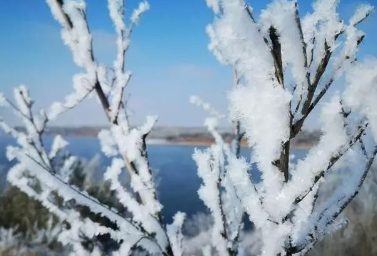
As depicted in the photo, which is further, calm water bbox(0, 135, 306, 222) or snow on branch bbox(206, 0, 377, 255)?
calm water bbox(0, 135, 306, 222)

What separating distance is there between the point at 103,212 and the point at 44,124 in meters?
1.10

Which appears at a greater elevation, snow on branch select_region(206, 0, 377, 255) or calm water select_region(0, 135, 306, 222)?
calm water select_region(0, 135, 306, 222)

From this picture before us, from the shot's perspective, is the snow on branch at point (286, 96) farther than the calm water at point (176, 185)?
No

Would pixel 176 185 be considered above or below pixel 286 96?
above

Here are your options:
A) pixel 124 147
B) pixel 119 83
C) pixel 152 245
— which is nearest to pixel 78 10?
pixel 119 83

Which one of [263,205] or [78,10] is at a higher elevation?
[78,10]

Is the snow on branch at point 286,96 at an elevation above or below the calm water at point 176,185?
below

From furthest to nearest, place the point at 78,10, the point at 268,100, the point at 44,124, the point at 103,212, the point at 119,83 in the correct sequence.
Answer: the point at 44,124
the point at 119,83
the point at 78,10
the point at 103,212
the point at 268,100

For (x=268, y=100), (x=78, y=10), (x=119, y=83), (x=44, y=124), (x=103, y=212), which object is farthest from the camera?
(x=44, y=124)

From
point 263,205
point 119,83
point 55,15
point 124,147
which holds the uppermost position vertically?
point 55,15

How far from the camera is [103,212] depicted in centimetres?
134

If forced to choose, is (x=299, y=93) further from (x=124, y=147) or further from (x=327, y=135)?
(x=124, y=147)

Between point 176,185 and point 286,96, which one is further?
point 176,185

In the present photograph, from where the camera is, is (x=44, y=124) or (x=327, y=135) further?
(x=44, y=124)
